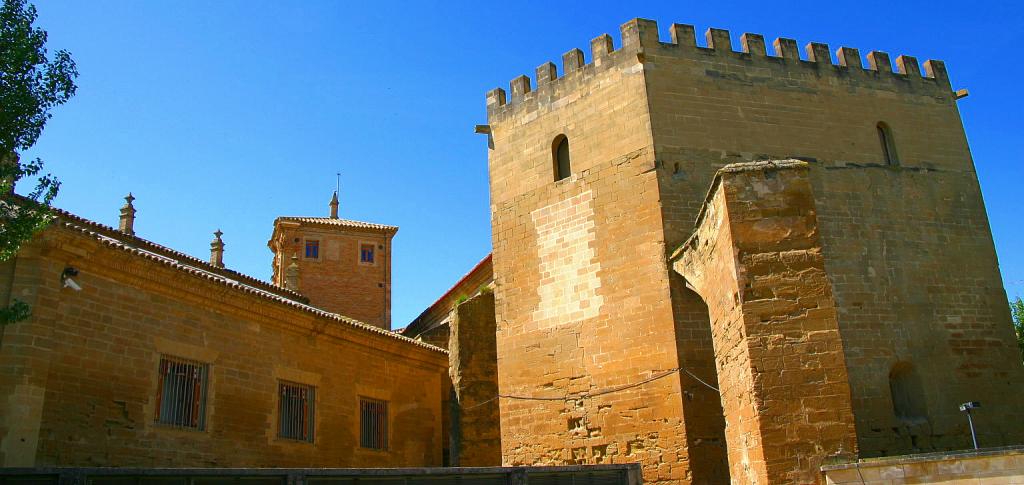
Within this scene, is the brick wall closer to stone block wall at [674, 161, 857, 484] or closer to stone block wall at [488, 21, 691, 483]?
stone block wall at [488, 21, 691, 483]

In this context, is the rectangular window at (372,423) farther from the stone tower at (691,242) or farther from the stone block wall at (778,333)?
the stone block wall at (778,333)

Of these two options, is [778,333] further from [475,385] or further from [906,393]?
[475,385]

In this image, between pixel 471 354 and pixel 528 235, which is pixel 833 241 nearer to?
pixel 528 235

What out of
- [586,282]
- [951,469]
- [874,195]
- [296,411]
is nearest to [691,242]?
[586,282]

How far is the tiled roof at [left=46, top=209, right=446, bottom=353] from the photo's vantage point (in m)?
12.2

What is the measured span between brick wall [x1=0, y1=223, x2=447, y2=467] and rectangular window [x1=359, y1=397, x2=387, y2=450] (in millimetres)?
173

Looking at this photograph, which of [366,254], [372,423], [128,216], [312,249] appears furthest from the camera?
[366,254]

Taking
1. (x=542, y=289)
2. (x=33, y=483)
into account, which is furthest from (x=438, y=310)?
(x=33, y=483)

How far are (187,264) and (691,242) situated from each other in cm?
1126

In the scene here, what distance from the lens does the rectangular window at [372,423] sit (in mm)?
16328

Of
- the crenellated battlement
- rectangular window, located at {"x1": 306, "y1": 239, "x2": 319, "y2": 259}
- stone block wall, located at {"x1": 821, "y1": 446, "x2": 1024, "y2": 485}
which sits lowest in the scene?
stone block wall, located at {"x1": 821, "y1": 446, "x2": 1024, "y2": 485}

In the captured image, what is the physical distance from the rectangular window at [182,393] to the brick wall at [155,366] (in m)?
0.13

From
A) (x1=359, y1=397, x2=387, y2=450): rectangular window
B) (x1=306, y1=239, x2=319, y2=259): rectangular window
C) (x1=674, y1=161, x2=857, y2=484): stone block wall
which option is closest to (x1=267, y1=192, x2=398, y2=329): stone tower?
(x1=306, y1=239, x2=319, y2=259): rectangular window

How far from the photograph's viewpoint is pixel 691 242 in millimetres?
12234
